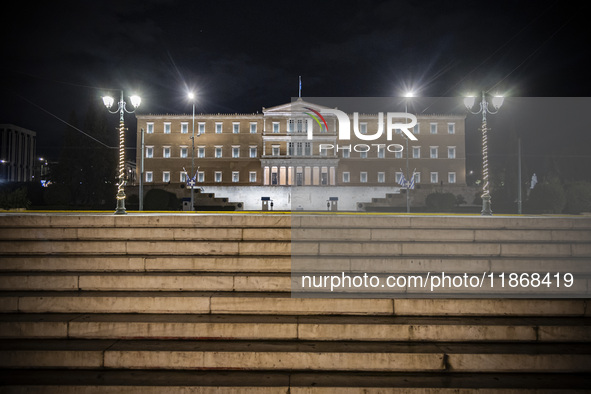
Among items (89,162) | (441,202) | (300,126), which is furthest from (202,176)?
(441,202)

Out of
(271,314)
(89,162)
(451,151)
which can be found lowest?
(271,314)

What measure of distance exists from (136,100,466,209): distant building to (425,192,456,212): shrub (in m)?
16.8

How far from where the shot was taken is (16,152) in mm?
104812

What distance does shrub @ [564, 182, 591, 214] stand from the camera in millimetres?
21641

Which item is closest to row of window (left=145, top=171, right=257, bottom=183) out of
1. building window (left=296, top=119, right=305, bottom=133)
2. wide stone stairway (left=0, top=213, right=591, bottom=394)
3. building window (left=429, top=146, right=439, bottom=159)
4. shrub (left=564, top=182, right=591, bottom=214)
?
building window (left=296, top=119, right=305, bottom=133)

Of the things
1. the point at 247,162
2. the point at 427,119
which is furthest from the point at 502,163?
the point at 247,162

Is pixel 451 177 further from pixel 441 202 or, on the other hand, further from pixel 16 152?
pixel 16 152

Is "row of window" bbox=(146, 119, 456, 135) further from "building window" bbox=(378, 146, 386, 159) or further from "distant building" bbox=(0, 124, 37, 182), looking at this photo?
"distant building" bbox=(0, 124, 37, 182)

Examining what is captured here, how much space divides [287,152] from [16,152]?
327ft

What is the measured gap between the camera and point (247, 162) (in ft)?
160

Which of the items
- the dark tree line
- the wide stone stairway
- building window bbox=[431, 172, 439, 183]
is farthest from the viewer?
building window bbox=[431, 172, 439, 183]

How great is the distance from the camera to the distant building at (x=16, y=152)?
99.9m

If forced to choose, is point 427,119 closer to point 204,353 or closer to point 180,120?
point 180,120

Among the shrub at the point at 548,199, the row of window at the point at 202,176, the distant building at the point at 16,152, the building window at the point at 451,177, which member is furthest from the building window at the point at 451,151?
the distant building at the point at 16,152
